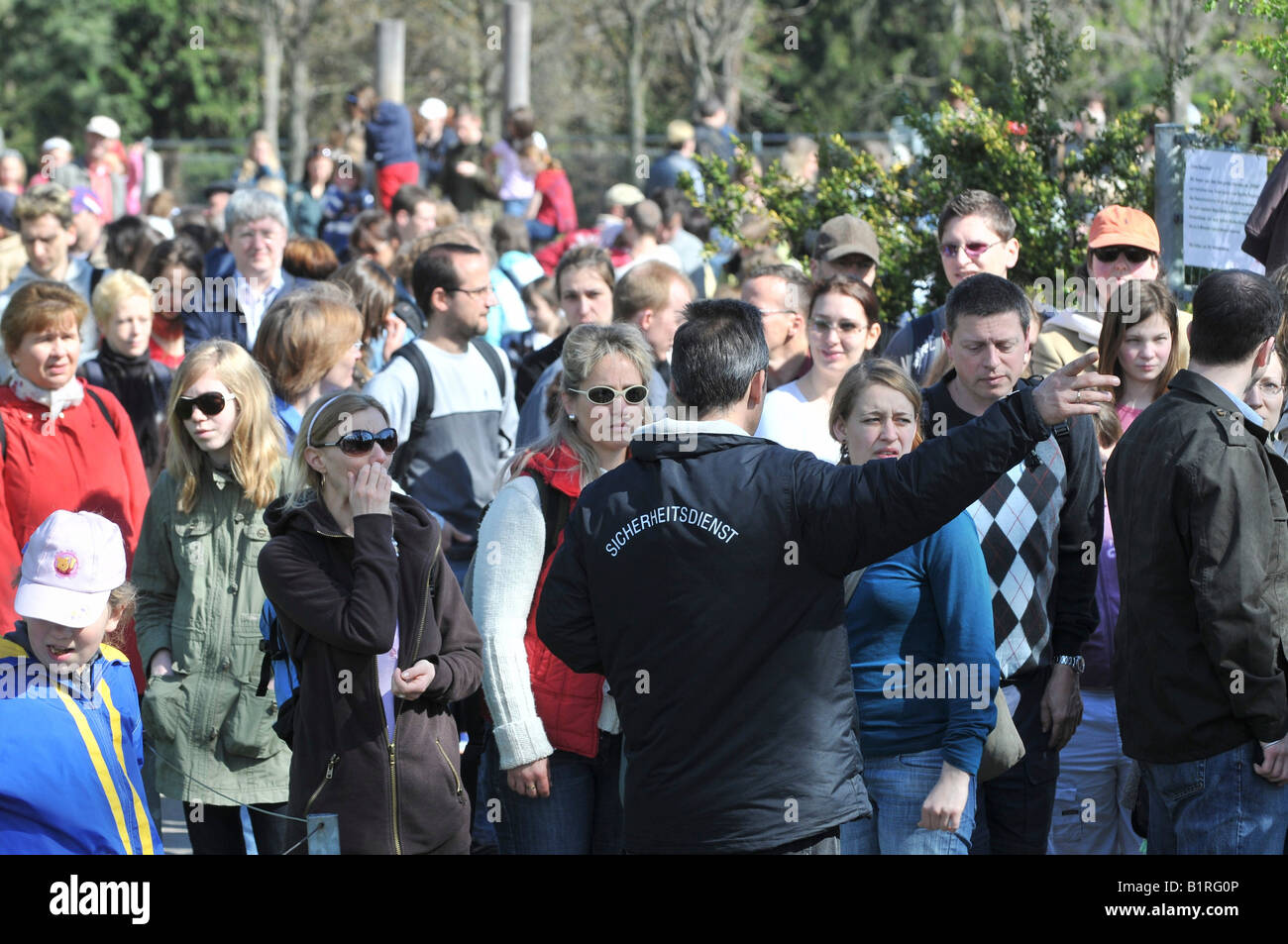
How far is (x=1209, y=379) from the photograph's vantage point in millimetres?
4250

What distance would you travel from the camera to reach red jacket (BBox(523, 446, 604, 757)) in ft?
15.1

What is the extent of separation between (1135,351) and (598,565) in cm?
272

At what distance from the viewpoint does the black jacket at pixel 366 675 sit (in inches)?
169

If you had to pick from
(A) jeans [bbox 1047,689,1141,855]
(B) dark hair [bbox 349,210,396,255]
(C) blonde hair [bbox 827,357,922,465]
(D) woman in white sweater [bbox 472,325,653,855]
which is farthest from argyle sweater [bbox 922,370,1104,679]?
(B) dark hair [bbox 349,210,396,255]

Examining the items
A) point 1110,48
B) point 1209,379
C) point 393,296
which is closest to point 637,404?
point 1209,379

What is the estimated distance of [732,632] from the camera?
142 inches

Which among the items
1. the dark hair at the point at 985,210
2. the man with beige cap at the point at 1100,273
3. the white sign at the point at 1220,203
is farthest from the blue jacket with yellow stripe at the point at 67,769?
the white sign at the point at 1220,203

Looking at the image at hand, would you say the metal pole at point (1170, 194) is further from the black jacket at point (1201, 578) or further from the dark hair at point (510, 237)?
the dark hair at point (510, 237)

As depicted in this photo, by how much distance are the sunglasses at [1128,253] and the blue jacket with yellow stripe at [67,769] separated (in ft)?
14.1

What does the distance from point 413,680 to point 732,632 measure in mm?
1111

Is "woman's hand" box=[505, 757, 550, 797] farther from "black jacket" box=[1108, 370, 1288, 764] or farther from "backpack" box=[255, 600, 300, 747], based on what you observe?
"black jacket" box=[1108, 370, 1288, 764]

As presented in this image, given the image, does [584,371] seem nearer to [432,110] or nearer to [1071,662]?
[1071,662]
